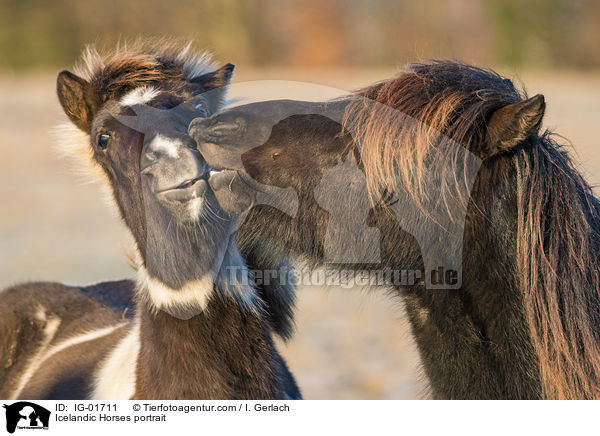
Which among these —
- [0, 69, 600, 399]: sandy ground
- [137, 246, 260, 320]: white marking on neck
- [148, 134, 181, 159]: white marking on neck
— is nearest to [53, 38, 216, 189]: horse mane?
[0, 69, 600, 399]: sandy ground

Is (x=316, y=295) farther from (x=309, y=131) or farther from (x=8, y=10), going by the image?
(x=8, y=10)

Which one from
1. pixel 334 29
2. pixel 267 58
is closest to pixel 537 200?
pixel 267 58

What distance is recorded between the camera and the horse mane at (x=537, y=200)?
2408 millimetres

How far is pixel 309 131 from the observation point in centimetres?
263

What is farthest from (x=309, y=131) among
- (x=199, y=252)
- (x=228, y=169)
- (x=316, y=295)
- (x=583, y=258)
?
(x=316, y=295)

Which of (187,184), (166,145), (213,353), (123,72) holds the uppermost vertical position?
(123,72)

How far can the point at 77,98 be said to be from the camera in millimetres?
3275

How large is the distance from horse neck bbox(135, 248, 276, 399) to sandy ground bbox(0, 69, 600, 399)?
56 cm

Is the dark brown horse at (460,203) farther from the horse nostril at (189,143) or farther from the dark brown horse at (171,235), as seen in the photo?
the dark brown horse at (171,235)

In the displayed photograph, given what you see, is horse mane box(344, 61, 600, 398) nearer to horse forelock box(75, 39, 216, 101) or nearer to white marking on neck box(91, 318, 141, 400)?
horse forelock box(75, 39, 216, 101)

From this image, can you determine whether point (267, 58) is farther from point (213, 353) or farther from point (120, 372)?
point (213, 353)

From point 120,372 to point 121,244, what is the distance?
3.53 meters

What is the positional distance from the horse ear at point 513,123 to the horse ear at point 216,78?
5.08 ft
